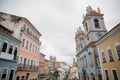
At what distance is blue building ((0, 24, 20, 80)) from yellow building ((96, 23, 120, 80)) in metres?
14.7

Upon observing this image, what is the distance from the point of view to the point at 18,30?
757 inches

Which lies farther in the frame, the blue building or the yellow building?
the blue building

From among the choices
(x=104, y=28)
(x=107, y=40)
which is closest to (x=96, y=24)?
(x=104, y=28)

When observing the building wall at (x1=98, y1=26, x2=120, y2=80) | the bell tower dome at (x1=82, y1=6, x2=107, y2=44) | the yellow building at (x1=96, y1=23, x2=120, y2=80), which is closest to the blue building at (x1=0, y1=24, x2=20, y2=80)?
the yellow building at (x1=96, y1=23, x2=120, y2=80)

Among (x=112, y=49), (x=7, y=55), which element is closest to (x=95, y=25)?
(x=112, y=49)

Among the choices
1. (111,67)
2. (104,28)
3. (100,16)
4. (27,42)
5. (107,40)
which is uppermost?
(100,16)

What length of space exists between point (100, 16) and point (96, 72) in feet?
43.7

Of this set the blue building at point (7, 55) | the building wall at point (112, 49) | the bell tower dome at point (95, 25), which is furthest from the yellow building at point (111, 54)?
the blue building at point (7, 55)

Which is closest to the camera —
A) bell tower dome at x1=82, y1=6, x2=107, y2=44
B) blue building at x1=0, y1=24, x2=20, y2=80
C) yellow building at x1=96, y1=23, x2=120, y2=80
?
yellow building at x1=96, y1=23, x2=120, y2=80

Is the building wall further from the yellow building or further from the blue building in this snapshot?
the blue building

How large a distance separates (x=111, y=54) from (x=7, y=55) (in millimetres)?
15321

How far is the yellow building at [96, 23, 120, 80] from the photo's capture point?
12.6 metres

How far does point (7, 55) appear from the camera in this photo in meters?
15.2

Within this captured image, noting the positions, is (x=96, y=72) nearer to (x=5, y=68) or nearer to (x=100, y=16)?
(x=100, y=16)
